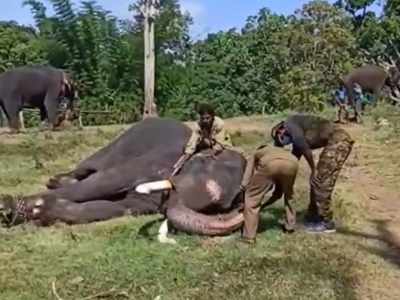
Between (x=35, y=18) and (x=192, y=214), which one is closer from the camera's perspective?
(x=192, y=214)

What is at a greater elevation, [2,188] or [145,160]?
[145,160]

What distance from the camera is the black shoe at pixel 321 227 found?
7851 mm

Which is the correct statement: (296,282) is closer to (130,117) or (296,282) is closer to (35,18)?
(130,117)

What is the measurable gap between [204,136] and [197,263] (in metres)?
1.73

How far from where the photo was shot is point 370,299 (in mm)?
6129

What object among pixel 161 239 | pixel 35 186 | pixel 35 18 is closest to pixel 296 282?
pixel 161 239

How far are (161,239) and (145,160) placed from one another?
1.67m

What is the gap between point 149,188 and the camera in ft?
24.8

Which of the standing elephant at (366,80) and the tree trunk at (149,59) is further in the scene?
the tree trunk at (149,59)

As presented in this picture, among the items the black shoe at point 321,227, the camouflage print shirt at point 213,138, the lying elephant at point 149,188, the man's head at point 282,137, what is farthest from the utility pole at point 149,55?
the man's head at point 282,137

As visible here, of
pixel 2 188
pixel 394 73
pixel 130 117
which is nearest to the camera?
pixel 2 188

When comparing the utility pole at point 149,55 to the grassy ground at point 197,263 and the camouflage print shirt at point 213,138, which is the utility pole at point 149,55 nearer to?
the grassy ground at point 197,263

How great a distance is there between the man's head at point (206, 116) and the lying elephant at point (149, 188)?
0.87ft

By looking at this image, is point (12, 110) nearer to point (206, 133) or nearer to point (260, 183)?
point (206, 133)
